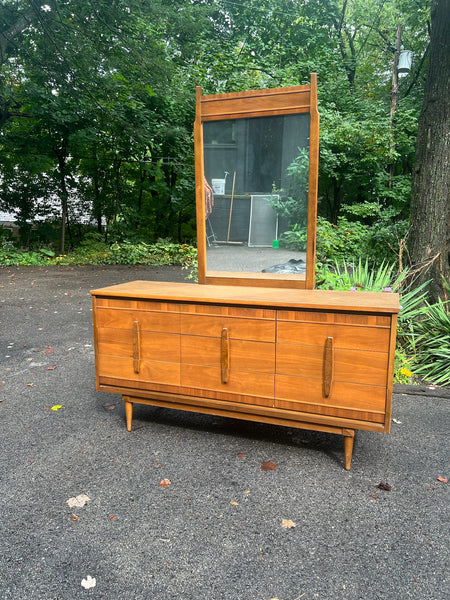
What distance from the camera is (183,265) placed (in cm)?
→ 1115

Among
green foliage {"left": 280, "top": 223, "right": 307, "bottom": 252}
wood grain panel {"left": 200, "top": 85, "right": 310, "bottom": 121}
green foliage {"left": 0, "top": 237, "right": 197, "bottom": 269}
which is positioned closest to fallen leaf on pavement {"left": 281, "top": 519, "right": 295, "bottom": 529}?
green foliage {"left": 280, "top": 223, "right": 307, "bottom": 252}

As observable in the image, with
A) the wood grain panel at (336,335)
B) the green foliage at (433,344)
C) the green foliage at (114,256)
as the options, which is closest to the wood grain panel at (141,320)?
the wood grain panel at (336,335)

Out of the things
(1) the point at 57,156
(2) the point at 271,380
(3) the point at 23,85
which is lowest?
(2) the point at 271,380

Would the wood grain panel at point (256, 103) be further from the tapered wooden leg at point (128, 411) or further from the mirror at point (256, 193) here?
the tapered wooden leg at point (128, 411)

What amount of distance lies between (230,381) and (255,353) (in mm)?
232

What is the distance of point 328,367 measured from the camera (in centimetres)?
222

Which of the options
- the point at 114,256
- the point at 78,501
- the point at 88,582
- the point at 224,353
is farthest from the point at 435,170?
the point at 114,256

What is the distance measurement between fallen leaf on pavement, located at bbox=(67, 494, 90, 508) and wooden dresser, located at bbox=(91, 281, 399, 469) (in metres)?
0.72

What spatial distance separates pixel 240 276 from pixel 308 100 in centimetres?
130

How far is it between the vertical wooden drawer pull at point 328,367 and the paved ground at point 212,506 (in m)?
0.51

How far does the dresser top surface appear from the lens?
85.2 inches

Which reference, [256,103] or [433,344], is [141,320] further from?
[433,344]

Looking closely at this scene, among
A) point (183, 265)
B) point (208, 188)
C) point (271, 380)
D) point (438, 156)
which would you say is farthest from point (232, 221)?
point (183, 265)

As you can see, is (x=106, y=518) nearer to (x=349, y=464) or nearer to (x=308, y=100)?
(x=349, y=464)
